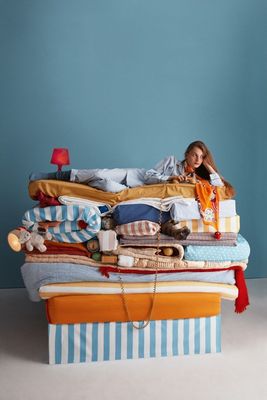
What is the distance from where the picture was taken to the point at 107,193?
265 centimetres

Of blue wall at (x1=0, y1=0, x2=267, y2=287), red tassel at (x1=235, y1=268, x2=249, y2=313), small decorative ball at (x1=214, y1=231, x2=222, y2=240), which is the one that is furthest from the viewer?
blue wall at (x1=0, y1=0, x2=267, y2=287)

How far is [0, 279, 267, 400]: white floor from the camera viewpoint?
92.7 inches

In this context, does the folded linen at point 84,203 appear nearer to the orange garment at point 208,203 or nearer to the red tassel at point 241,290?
the orange garment at point 208,203

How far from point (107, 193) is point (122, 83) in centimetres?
117

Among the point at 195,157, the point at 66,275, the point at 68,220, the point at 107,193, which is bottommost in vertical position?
the point at 66,275

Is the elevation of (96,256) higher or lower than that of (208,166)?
lower

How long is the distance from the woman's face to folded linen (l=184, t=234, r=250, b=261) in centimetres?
50

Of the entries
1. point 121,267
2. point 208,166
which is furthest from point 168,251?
point 208,166

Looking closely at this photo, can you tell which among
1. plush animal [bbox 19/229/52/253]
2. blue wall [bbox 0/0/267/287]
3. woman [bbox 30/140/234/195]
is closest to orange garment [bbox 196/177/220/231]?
woman [bbox 30/140/234/195]

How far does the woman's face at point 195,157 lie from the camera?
9.61 feet

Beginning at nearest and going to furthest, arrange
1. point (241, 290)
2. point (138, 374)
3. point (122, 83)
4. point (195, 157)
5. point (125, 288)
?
point (138, 374)
point (125, 288)
point (241, 290)
point (195, 157)
point (122, 83)

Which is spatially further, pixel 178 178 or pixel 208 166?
pixel 208 166

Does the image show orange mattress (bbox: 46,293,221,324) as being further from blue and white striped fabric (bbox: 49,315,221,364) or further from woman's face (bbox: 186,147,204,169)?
woman's face (bbox: 186,147,204,169)

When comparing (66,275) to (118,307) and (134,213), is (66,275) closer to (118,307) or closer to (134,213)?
(118,307)
